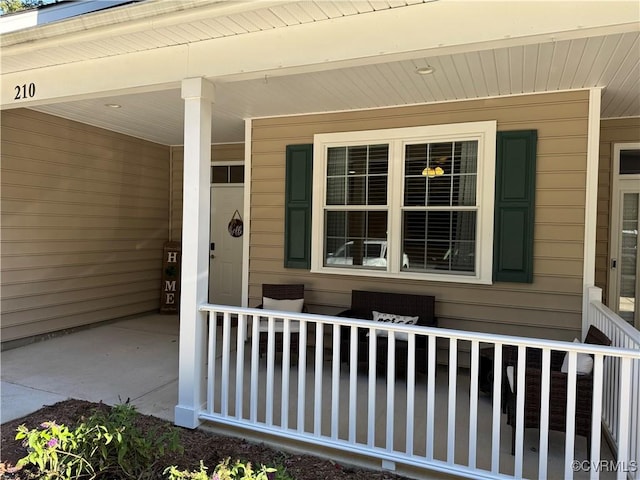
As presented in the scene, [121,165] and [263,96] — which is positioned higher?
[263,96]

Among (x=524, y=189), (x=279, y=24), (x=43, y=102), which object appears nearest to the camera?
(x=279, y=24)

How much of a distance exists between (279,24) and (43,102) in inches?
89.8

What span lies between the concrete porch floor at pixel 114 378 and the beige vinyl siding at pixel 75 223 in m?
0.44

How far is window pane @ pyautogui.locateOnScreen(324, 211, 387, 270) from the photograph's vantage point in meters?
4.53

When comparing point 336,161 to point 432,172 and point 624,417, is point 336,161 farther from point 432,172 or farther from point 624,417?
point 624,417

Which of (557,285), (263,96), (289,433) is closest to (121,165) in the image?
(263,96)

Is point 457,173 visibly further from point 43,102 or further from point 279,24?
point 43,102

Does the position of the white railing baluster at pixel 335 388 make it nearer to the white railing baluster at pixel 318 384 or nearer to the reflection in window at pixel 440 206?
the white railing baluster at pixel 318 384

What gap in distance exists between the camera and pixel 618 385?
8.57 feet

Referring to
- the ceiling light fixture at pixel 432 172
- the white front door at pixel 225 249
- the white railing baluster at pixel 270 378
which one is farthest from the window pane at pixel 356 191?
the white railing baluster at pixel 270 378

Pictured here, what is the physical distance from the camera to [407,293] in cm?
436

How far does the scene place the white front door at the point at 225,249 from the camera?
6090mm

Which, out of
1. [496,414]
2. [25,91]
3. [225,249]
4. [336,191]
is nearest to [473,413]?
[496,414]

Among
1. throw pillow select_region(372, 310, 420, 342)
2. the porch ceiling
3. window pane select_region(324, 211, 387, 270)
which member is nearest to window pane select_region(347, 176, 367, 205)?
window pane select_region(324, 211, 387, 270)
